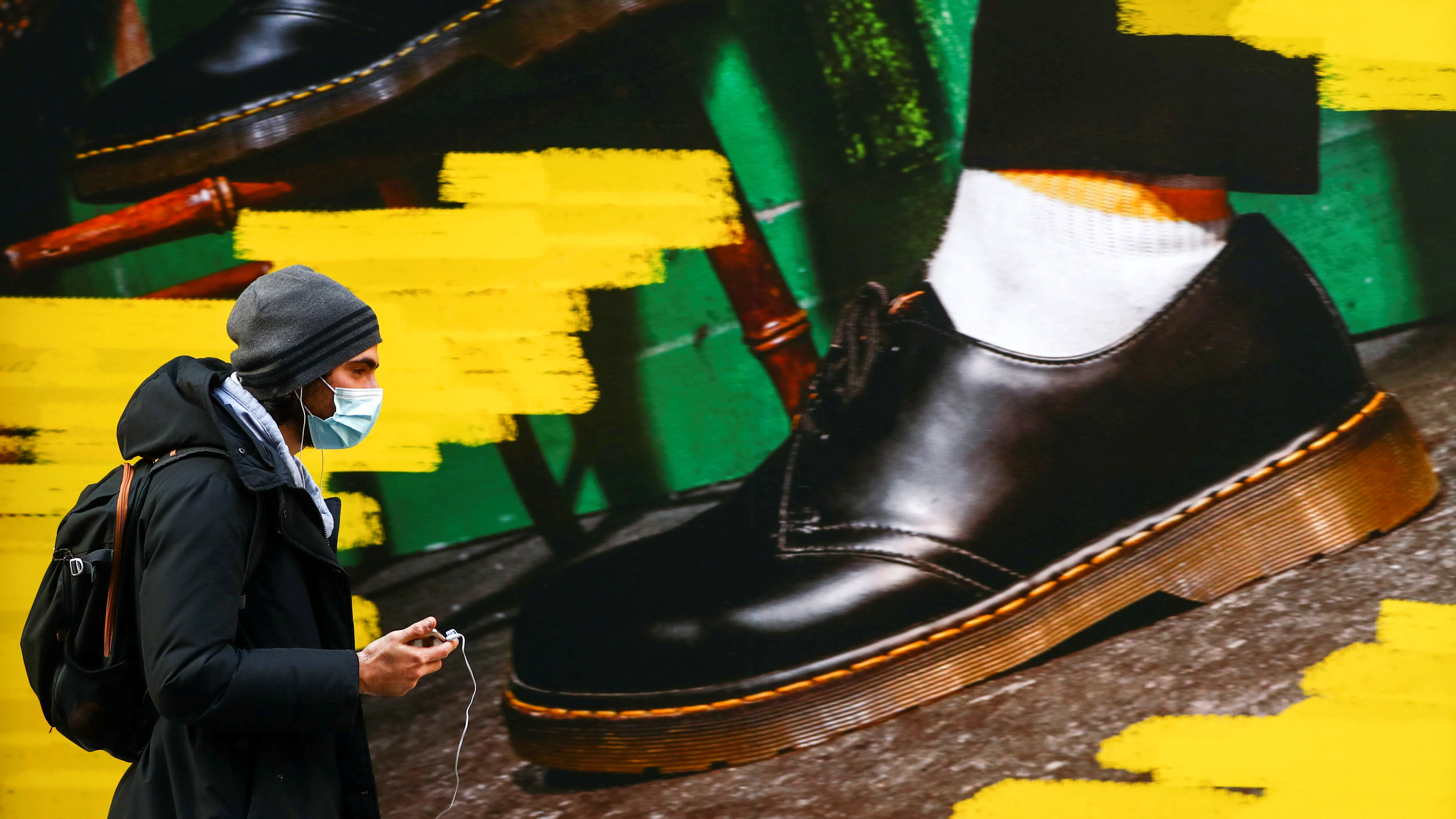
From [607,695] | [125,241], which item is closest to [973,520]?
[607,695]

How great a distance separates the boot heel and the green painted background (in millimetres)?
222

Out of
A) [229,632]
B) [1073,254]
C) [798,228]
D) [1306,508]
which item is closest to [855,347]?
[798,228]

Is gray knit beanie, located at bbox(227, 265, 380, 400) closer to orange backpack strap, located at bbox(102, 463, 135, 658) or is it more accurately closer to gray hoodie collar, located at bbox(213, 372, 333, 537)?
gray hoodie collar, located at bbox(213, 372, 333, 537)

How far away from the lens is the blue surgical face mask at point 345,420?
43.8 inches

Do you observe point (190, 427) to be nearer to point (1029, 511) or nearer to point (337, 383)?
point (337, 383)

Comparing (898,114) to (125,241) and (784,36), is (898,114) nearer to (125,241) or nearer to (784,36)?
(784,36)

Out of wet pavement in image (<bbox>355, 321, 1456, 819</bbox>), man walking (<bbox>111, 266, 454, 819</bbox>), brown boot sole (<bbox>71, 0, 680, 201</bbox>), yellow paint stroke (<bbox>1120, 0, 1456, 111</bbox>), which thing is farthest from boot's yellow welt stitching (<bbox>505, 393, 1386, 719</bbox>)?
brown boot sole (<bbox>71, 0, 680, 201</bbox>)

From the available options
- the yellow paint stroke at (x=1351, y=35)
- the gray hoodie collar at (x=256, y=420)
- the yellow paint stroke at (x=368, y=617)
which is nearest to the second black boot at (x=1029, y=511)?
the yellow paint stroke at (x=1351, y=35)

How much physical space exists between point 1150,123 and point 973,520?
77 cm

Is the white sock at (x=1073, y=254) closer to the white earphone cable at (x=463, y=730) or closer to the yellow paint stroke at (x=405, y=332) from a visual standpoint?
the yellow paint stroke at (x=405, y=332)

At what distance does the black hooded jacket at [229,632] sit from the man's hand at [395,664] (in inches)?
0.7

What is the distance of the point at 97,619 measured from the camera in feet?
3.18

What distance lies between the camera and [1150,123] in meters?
1.83

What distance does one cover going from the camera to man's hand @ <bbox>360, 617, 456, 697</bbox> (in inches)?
39.5
